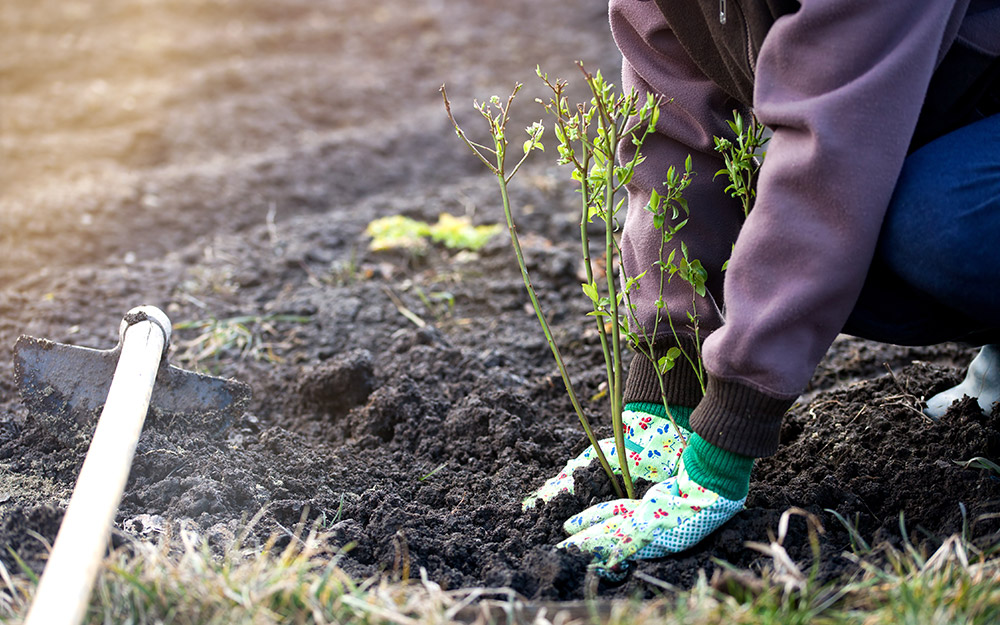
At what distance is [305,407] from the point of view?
2.64 m

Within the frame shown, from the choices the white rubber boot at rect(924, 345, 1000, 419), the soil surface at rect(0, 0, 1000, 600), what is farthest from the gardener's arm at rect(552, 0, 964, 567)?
the white rubber boot at rect(924, 345, 1000, 419)

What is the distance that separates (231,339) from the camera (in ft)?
9.91

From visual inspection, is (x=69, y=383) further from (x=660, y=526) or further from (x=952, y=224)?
(x=952, y=224)

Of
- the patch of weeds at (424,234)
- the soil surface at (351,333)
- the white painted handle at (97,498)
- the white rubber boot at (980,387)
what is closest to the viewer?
the white painted handle at (97,498)

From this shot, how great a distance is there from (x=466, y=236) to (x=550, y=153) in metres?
1.66

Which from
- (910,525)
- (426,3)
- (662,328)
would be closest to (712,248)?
(662,328)

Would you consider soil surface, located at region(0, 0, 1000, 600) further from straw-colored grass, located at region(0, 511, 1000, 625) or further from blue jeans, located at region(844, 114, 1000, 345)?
blue jeans, located at region(844, 114, 1000, 345)

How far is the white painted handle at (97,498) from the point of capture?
1.26 meters

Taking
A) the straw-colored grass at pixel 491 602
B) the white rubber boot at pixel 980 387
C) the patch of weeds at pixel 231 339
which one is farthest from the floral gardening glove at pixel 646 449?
the patch of weeds at pixel 231 339

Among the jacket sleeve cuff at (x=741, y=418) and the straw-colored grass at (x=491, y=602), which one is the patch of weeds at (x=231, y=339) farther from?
the jacket sleeve cuff at (x=741, y=418)

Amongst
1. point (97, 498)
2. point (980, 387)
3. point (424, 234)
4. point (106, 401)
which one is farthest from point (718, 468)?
point (424, 234)

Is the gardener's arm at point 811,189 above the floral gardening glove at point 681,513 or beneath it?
above

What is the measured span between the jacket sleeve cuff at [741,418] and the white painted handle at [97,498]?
1.03m

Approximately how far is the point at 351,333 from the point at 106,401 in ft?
3.88
